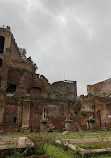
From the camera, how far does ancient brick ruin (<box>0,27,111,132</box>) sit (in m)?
18.5

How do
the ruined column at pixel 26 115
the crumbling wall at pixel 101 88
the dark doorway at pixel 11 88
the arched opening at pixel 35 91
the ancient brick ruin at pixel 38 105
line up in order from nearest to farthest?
1. the ruined column at pixel 26 115
2. the ancient brick ruin at pixel 38 105
3. the dark doorway at pixel 11 88
4. the arched opening at pixel 35 91
5. the crumbling wall at pixel 101 88

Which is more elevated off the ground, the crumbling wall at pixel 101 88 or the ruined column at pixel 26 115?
the crumbling wall at pixel 101 88

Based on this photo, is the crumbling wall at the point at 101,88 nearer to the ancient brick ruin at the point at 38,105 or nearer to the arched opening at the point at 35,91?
the ancient brick ruin at the point at 38,105

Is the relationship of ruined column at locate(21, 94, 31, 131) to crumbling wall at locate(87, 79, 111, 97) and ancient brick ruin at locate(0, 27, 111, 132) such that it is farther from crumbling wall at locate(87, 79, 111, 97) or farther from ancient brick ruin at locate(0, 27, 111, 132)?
crumbling wall at locate(87, 79, 111, 97)

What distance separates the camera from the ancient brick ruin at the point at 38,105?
18.5 meters

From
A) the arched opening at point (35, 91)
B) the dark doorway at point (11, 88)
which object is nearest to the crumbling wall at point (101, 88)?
the arched opening at point (35, 91)

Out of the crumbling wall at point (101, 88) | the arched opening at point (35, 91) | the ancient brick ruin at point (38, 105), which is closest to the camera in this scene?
the ancient brick ruin at point (38, 105)

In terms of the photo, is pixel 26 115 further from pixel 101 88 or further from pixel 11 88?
pixel 101 88

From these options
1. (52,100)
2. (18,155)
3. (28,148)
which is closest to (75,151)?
(28,148)

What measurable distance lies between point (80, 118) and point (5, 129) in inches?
399

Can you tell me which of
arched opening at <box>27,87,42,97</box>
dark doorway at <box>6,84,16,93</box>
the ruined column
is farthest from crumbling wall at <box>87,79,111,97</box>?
the ruined column

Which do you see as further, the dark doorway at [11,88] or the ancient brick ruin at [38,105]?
the dark doorway at [11,88]

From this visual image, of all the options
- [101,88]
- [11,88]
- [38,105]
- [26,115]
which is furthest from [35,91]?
[101,88]

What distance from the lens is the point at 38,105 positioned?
2153cm
